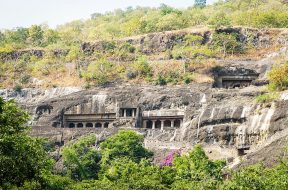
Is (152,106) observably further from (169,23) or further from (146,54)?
(169,23)

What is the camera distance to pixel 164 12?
114m

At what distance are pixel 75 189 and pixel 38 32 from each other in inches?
3123

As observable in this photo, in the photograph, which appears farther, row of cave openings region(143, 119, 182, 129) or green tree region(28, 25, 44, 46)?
green tree region(28, 25, 44, 46)

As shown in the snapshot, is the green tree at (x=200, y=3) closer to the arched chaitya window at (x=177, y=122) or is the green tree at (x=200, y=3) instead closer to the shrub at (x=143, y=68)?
the shrub at (x=143, y=68)

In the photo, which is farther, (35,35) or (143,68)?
(35,35)

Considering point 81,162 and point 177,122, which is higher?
point 177,122

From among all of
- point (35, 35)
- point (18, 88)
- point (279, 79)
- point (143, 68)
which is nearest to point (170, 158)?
point (279, 79)

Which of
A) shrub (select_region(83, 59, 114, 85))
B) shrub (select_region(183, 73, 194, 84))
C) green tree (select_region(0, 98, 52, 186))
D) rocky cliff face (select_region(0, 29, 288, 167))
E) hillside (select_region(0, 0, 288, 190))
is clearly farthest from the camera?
shrub (select_region(83, 59, 114, 85))

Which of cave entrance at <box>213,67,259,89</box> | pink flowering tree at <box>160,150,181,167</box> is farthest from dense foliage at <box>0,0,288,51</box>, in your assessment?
pink flowering tree at <box>160,150,181,167</box>

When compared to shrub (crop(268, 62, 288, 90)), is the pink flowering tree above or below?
below

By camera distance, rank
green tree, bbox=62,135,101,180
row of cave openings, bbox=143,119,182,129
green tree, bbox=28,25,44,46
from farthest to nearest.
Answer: green tree, bbox=28,25,44,46
row of cave openings, bbox=143,119,182,129
green tree, bbox=62,135,101,180

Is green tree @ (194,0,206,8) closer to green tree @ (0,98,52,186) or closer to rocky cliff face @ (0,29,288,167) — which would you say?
rocky cliff face @ (0,29,288,167)

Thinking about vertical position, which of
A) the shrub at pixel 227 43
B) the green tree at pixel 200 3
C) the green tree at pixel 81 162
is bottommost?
the green tree at pixel 81 162

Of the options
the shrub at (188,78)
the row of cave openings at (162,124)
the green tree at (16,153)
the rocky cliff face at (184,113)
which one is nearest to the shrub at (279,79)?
the rocky cliff face at (184,113)
